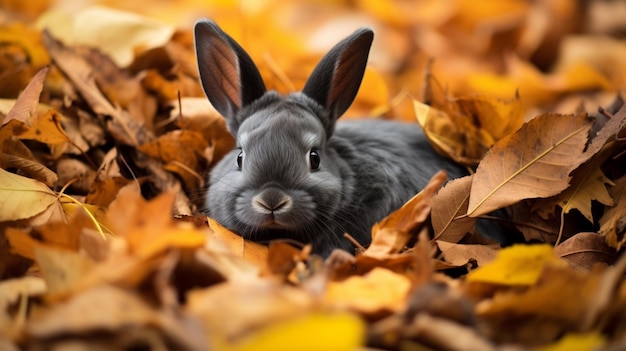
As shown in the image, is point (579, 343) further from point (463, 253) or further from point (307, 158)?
point (307, 158)

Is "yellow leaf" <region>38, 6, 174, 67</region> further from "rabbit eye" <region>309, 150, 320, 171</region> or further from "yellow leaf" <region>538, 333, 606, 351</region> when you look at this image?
"yellow leaf" <region>538, 333, 606, 351</region>

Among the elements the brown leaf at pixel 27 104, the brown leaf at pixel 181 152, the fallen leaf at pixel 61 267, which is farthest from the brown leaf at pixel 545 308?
the brown leaf at pixel 27 104

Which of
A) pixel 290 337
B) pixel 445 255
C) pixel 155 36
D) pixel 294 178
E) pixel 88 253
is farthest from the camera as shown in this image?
pixel 155 36

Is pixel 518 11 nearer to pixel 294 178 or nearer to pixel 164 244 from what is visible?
pixel 294 178

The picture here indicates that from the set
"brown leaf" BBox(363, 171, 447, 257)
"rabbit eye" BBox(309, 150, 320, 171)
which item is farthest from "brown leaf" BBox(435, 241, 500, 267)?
"rabbit eye" BBox(309, 150, 320, 171)

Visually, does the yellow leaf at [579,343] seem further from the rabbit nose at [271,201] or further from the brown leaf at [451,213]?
the rabbit nose at [271,201]

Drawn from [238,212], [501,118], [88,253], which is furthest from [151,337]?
[501,118]
